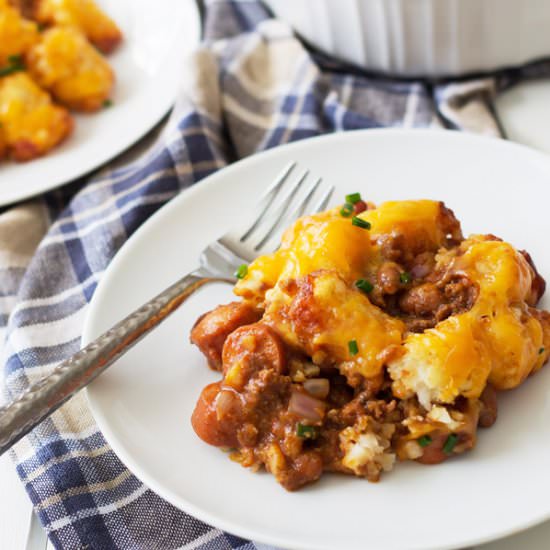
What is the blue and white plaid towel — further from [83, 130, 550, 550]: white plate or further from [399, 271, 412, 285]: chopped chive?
[399, 271, 412, 285]: chopped chive

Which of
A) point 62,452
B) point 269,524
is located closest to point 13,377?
point 62,452

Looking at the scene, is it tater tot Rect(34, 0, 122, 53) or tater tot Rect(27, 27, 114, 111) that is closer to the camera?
tater tot Rect(27, 27, 114, 111)

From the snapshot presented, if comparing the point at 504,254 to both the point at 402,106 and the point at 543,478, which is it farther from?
the point at 402,106

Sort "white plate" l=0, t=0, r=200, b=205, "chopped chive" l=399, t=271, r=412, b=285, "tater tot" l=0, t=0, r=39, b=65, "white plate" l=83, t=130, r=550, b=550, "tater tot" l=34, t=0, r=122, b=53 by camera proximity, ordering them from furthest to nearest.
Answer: "tater tot" l=34, t=0, r=122, b=53 → "tater tot" l=0, t=0, r=39, b=65 → "white plate" l=0, t=0, r=200, b=205 → "chopped chive" l=399, t=271, r=412, b=285 → "white plate" l=83, t=130, r=550, b=550

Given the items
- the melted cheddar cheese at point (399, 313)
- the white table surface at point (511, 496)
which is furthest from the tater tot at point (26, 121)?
the melted cheddar cheese at point (399, 313)

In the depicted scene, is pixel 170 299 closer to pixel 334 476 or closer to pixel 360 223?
pixel 360 223

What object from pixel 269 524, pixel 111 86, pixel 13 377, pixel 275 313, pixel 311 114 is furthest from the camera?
pixel 111 86

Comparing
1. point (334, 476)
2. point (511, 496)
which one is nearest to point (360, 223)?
point (334, 476)

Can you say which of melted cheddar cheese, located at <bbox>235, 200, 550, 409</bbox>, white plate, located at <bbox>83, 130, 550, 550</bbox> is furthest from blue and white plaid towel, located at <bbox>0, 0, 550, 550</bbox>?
melted cheddar cheese, located at <bbox>235, 200, 550, 409</bbox>
